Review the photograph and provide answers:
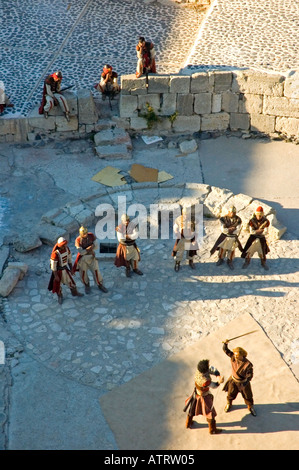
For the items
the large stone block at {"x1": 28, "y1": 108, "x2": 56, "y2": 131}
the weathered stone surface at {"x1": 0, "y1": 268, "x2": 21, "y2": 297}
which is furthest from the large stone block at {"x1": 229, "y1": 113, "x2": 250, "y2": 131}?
the weathered stone surface at {"x1": 0, "y1": 268, "x2": 21, "y2": 297}

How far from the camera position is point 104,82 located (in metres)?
15.8

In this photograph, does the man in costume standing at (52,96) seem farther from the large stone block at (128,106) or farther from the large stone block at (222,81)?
the large stone block at (222,81)

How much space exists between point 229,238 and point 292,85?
472cm

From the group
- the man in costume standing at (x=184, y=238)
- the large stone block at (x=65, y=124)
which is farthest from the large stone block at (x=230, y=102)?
the man in costume standing at (x=184, y=238)

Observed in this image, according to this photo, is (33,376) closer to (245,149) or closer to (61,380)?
(61,380)

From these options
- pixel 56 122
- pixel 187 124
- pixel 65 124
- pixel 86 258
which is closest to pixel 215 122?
pixel 187 124

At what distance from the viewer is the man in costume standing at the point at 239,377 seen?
9914mm

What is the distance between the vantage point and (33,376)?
10805 millimetres

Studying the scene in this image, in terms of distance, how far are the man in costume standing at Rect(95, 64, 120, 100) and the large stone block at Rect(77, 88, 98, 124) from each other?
0.29 m

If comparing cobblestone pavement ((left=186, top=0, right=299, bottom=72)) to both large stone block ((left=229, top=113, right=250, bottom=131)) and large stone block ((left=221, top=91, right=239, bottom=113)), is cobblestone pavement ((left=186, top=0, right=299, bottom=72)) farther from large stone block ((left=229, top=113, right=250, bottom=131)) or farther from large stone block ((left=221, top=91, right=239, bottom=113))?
large stone block ((left=229, top=113, right=250, bottom=131))

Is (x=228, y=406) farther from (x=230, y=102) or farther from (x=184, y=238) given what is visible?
(x=230, y=102)

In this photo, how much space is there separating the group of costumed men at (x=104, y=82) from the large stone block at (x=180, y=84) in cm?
55

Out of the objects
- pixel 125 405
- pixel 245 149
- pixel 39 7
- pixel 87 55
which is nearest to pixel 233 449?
pixel 125 405

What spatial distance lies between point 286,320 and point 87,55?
29.3 feet
